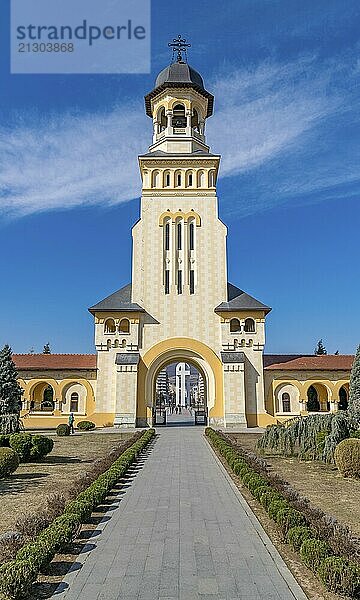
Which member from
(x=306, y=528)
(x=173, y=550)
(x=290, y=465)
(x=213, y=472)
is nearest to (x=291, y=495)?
(x=306, y=528)

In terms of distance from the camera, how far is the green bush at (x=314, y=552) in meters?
6.74

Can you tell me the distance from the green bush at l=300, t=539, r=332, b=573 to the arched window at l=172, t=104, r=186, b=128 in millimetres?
36018

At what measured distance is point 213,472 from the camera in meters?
15.8

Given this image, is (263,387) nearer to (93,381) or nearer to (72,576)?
(93,381)

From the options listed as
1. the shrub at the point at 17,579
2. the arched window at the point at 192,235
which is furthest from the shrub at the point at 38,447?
the arched window at the point at 192,235

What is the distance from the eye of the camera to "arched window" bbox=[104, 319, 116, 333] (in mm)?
35362

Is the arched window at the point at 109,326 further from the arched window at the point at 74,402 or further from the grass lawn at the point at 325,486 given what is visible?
the grass lawn at the point at 325,486

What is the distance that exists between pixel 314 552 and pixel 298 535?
0.78 m

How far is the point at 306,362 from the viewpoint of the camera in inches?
1518

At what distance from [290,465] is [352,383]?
18303 millimetres

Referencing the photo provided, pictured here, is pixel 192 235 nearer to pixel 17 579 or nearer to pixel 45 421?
pixel 45 421

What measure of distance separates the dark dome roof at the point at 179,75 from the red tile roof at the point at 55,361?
70.2 ft

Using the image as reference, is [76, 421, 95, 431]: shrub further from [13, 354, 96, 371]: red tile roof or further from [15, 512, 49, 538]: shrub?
[15, 512, 49, 538]: shrub

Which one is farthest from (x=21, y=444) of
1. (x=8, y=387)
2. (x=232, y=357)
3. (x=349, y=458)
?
(x=232, y=357)
